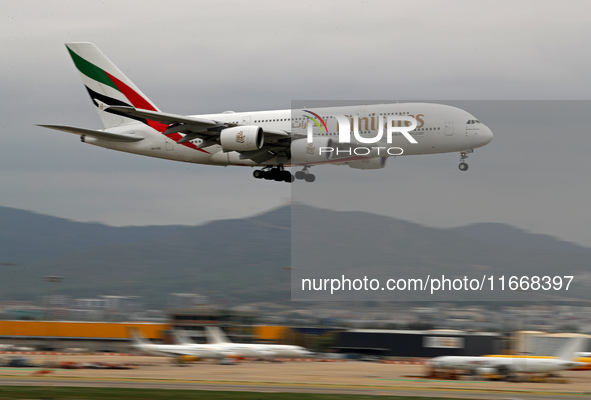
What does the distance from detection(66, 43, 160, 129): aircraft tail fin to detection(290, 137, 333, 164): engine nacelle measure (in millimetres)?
15101

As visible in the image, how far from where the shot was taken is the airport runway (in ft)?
116

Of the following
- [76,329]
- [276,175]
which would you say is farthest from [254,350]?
[76,329]

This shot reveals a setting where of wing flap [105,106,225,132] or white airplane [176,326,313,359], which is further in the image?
white airplane [176,326,313,359]

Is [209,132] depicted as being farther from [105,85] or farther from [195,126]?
[105,85]

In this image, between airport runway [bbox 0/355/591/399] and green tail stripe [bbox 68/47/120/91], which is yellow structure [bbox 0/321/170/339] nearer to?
airport runway [bbox 0/355/591/399]

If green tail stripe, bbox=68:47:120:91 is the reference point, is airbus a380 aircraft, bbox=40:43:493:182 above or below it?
below

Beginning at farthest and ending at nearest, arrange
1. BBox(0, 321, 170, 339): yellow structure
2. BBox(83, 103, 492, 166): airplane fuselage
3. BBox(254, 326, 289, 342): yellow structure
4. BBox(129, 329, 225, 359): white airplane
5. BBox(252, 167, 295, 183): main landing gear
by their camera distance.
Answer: BBox(254, 326, 289, 342): yellow structure → BBox(0, 321, 170, 339): yellow structure → BBox(252, 167, 295, 183): main landing gear → BBox(129, 329, 225, 359): white airplane → BBox(83, 103, 492, 166): airplane fuselage

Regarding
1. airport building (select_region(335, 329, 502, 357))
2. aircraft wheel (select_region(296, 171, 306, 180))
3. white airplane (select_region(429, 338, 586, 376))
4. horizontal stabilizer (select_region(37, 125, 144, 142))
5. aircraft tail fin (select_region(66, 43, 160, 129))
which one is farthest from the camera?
aircraft tail fin (select_region(66, 43, 160, 129))

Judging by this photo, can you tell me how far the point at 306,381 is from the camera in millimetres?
41531

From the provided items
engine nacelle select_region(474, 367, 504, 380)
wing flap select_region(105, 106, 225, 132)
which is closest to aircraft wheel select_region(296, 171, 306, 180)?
wing flap select_region(105, 106, 225, 132)

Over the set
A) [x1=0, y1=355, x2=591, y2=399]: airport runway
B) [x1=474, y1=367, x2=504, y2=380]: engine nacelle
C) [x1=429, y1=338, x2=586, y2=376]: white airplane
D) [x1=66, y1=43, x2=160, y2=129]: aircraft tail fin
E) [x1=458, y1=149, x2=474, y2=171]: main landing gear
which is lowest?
[x1=0, y1=355, x2=591, y2=399]: airport runway

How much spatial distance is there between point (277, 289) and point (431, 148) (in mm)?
82554

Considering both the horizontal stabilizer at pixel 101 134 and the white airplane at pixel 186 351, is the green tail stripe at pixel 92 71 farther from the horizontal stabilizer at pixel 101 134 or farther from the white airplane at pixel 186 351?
the white airplane at pixel 186 351

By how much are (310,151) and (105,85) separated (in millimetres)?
22230
